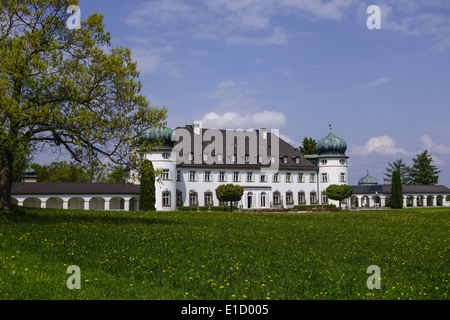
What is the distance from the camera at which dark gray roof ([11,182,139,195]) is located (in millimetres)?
55344

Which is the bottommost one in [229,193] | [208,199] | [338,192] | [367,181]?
[208,199]

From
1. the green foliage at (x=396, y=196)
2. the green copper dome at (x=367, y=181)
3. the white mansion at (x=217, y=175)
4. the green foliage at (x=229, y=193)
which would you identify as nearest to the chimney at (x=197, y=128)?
the white mansion at (x=217, y=175)

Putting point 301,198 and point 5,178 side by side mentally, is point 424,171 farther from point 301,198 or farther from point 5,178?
point 5,178

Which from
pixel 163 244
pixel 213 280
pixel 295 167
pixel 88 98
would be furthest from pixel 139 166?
pixel 295 167

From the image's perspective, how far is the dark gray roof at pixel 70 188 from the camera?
55.3m

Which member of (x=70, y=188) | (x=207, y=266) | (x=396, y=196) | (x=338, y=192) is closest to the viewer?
(x=207, y=266)

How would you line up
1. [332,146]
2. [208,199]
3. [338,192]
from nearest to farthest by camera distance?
[338,192]
[208,199]
[332,146]

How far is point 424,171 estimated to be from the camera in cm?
10575

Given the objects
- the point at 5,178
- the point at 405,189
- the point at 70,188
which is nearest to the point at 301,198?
the point at 405,189

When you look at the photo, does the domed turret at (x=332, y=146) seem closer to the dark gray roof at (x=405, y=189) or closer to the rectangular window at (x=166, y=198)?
the dark gray roof at (x=405, y=189)

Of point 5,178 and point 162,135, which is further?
point 162,135

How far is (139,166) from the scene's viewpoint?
69.7 feet

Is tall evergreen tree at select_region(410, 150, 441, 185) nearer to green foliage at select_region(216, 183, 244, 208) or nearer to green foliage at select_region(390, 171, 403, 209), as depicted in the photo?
green foliage at select_region(390, 171, 403, 209)

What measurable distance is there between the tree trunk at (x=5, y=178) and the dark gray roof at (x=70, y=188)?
1332 inches
